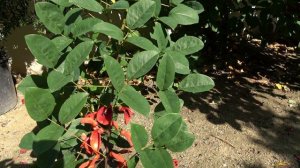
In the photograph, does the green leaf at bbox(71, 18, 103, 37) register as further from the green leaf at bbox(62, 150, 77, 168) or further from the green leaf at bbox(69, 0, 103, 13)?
the green leaf at bbox(62, 150, 77, 168)

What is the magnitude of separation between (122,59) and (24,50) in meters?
3.60

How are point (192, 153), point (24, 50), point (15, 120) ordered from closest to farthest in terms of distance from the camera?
point (192, 153)
point (15, 120)
point (24, 50)

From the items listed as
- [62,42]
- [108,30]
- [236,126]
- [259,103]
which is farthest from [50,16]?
[259,103]

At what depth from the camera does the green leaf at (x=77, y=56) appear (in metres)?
1.06

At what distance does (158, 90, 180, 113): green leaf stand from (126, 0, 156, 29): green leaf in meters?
0.21

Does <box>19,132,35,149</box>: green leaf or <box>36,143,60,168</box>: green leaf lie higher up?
<box>19,132,35,149</box>: green leaf

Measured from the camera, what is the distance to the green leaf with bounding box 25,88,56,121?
90cm

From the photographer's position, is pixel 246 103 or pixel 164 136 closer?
pixel 164 136

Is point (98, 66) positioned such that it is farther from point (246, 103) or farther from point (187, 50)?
point (246, 103)

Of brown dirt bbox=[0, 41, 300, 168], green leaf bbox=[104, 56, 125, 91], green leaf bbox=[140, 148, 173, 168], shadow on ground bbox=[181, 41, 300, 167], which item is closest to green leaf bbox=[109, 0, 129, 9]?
green leaf bbox=[104, 56, 125, 91]

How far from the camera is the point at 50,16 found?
118 cm

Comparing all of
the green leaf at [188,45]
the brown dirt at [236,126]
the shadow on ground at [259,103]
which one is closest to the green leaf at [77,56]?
the green leaf at [188,45]

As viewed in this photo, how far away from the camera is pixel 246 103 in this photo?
13.4 feet

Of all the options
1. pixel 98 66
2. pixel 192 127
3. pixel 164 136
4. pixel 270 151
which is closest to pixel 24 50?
pixel 192 127
